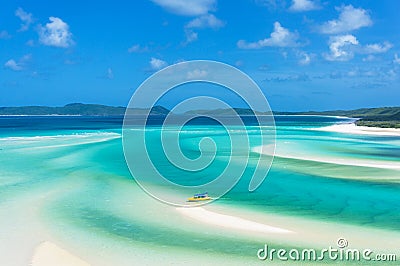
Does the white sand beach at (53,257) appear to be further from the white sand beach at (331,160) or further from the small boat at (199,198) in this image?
the white sand beach at (331,160)

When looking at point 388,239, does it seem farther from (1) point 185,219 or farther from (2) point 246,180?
(2) point 246,180

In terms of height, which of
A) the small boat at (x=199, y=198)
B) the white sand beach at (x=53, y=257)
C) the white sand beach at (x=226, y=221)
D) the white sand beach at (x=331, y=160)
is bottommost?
the white sand beach at (x=53, y=257)

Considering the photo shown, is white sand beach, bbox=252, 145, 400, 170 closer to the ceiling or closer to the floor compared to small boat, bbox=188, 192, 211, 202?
closer to the ceiling

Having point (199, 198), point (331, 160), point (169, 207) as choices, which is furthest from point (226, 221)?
point (331, 160)

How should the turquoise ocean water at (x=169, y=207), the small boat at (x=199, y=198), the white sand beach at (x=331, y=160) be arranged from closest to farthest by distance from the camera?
the turquoise ocean water at (x=169, y=207), the small boat at (x=199, y=198), the white sand beach at (x=331, y=160)

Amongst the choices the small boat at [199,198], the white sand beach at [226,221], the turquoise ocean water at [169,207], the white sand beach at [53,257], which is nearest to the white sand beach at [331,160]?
the turquoise ocean water at [169,207]

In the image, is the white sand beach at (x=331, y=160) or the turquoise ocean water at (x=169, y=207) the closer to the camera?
the turquoise ocean water at (x=169, y=207)

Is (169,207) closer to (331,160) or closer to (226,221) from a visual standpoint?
(226,221)

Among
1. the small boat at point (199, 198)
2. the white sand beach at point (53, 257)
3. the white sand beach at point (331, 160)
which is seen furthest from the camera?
the white sand beach at point (331, 160)

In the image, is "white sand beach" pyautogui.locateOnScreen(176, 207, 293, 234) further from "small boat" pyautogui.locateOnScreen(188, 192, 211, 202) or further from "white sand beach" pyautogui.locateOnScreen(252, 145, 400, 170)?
"white sand beach" pyautogui.locateOnScreen(252, 145, 400, 170)

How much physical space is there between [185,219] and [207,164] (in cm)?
1457

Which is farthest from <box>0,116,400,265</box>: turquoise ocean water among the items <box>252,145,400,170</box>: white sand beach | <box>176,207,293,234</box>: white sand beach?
<box>176,207,293,234</box>: white sand beach

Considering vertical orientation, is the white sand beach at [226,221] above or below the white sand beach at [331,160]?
below

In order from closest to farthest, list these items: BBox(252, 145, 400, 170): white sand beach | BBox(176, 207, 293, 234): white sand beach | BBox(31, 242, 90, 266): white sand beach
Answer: BBox(31, 242, 90, 266): white sand beach < BBox(176, 207, 293, 234): white sand beach < BBox(252, 145, 400, 170): white sand beach
